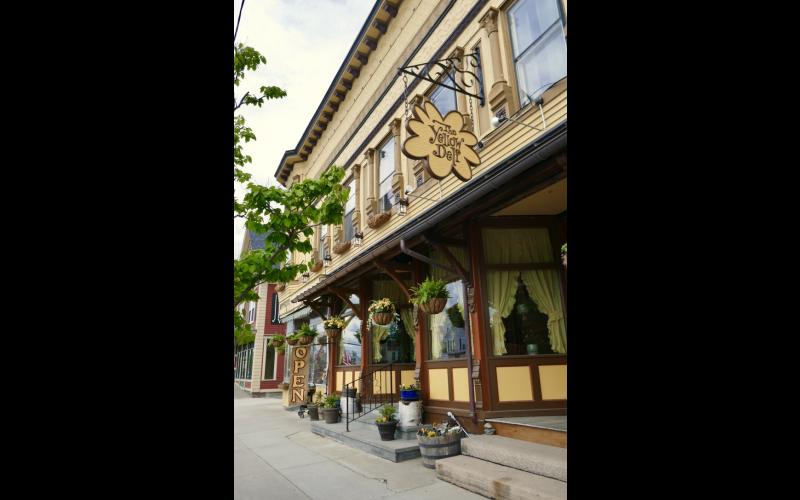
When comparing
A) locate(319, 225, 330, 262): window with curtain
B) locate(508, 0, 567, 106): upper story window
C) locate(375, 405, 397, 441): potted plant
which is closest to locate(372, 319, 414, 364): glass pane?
locate(375, 405, 397, 441): potted plant

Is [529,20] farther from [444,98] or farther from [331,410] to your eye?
[331,410]

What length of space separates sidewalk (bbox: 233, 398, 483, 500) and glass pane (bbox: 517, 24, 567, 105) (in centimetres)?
630

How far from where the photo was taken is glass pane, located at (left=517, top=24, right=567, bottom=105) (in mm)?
7059

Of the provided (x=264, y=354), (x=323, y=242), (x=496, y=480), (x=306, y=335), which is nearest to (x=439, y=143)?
(x=496, y=480)

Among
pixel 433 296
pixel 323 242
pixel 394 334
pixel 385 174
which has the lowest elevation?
pixel 394 334

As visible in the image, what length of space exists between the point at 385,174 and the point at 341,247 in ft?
9.18

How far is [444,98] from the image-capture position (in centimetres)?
994

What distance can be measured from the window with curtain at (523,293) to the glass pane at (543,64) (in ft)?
8.25

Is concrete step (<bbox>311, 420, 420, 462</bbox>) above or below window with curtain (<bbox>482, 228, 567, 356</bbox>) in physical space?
below

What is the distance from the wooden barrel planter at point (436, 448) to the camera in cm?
592

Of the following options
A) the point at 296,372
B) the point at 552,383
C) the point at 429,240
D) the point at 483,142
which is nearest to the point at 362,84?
the point at 483,142

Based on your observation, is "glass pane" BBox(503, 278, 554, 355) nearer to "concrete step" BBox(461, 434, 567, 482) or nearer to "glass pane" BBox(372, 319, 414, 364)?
"concrete step" BBox(461, 434, 567, 482)

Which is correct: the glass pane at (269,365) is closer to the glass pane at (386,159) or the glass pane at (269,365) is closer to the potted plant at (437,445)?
the glass pane at (386,159)
